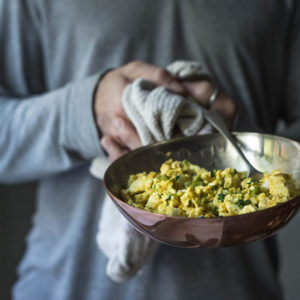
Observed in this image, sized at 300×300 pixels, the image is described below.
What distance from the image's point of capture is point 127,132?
0.45 m

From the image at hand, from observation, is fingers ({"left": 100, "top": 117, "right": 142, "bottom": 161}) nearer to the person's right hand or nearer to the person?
the person's right hand

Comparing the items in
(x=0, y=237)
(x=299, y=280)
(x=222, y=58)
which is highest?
(x=222, y=58)

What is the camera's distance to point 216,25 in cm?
62

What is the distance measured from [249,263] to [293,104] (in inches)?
11.9

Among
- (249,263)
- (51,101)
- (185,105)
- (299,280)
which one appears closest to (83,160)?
(51,101)

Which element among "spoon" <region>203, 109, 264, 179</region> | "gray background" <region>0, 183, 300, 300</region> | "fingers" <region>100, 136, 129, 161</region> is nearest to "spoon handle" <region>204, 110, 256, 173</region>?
"spoon" <region>203, 109, 264, 179</region>

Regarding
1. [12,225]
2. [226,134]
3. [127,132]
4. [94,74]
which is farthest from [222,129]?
[12,225]

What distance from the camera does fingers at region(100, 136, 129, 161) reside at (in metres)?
0.47

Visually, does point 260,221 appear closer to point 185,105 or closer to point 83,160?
point 185,105

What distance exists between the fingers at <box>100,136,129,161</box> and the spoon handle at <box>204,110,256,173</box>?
0.37ft

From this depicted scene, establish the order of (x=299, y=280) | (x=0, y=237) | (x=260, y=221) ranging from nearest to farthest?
(x=260, y=221) → (x=0, y=237) → (x=299, y=280)

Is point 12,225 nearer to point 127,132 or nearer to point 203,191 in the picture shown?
point 127,132

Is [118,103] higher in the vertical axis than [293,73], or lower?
higher

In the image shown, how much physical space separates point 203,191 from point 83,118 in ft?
0.76
